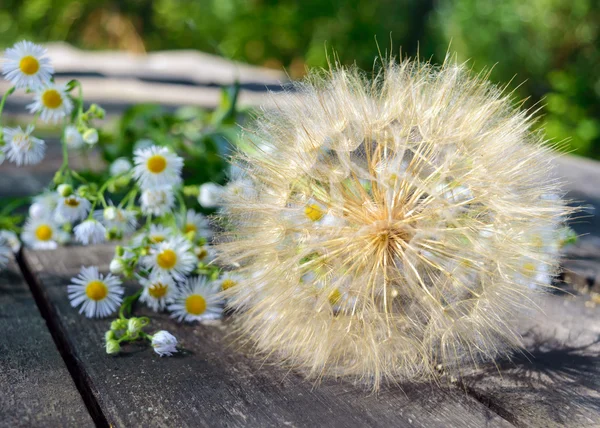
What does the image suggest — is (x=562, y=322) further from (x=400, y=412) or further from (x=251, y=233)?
(x=251, y=233)

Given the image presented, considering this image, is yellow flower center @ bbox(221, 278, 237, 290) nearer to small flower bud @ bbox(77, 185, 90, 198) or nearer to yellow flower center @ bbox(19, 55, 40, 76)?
small flower bud @ bbox(77, 185, 90, 198)

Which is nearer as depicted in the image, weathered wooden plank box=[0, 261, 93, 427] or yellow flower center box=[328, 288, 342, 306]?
weathered wooden plank box=[0, 261, 93, 427]

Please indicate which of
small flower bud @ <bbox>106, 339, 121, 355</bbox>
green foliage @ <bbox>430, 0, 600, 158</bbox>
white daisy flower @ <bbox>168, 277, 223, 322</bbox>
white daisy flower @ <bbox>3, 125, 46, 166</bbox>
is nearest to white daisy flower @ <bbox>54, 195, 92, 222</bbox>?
white daisy flower @ <bbox>3, 125, 46, 166</bbox>

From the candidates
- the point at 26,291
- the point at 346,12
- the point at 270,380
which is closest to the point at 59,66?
the point at 26,291

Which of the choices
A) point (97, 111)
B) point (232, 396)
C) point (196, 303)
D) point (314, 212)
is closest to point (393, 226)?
point (314, 212)

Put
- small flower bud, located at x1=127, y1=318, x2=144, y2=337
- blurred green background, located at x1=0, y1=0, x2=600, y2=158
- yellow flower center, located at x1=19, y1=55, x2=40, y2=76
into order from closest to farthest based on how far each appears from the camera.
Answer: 1. small flower bud, located at x1=127, y1=318, x2=144, y2=337
2. yellow flower center, located at x1=19, y1=55, x2=40, y2=76
3. blurred green background, located at x1=0, y1=0, x2=600, y2=158

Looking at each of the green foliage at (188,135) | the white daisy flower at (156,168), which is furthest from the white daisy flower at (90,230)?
the green foliage at (188,135)

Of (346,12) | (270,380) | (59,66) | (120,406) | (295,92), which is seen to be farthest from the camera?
(346,12)
